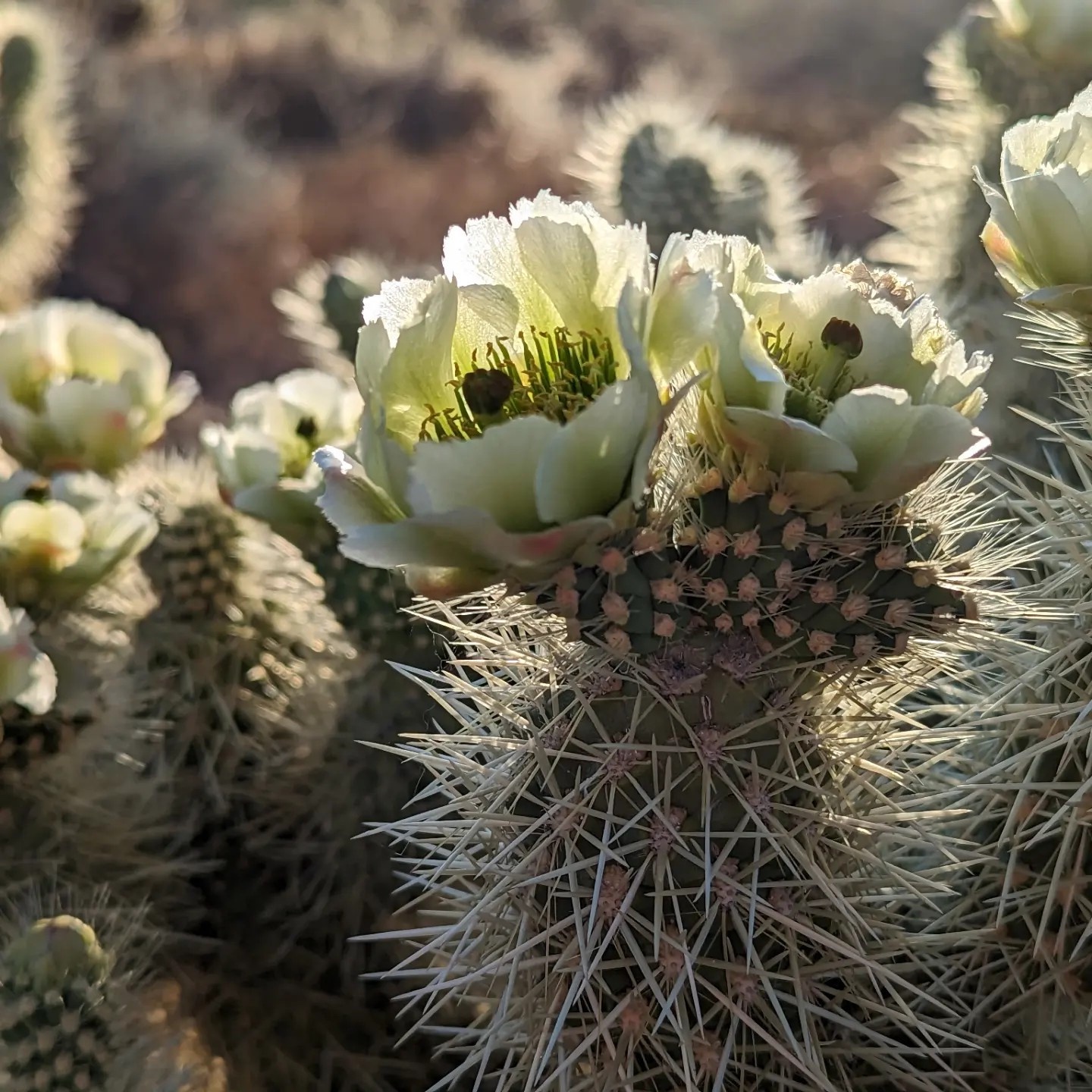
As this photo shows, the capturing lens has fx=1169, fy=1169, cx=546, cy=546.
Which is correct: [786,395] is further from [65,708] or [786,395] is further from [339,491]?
[65,708]

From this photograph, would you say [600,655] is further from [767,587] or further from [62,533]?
[62,533]

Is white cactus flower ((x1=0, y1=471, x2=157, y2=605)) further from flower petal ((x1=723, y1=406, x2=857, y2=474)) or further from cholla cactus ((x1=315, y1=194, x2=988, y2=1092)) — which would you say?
flower petal ((x1=723, y1=406, x2=857, y2=474))

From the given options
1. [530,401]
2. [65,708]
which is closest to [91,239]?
[65,708]

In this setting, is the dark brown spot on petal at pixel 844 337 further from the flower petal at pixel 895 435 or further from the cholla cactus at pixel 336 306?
the cholla cactus at pixel 336 306

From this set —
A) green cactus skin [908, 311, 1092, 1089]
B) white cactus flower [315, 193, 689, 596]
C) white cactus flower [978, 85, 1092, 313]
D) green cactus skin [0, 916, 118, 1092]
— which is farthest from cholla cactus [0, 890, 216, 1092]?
white cactus flower [978, 85, 1092, 313]

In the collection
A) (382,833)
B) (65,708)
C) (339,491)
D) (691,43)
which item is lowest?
(691,43)

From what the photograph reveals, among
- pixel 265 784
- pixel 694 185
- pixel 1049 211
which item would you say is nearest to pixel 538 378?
pixel 1049 211

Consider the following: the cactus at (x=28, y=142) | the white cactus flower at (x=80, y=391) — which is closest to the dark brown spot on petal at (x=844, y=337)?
the white cactus flower at (x=80, y=391)
